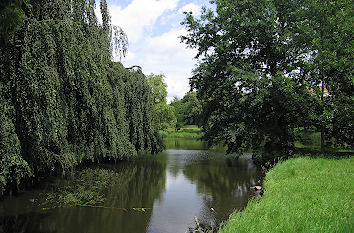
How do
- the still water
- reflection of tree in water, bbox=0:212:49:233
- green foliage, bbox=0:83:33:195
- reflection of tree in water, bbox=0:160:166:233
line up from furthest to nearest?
the still water, reflection of tree in water, bbox=0:160:166:233, reflection of tree in water, bbox=0:212:49:233, green foliage, bbox=0:83:33:195

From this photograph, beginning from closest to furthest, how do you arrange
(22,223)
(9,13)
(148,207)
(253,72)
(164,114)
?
(9,13) < (22,223) < (148,207) < (253,72) < (164,114)

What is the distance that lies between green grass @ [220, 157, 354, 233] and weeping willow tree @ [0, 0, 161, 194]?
11.9 feet

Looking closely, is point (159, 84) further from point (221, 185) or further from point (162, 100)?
point (221, 185)

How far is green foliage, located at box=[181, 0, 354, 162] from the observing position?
508 inches

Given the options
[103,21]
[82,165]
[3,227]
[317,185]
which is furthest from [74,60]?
[82,165]

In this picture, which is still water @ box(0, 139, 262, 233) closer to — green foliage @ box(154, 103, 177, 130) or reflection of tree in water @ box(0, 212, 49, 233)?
reflection of tree in water @ box(0, 212, 49, 233)

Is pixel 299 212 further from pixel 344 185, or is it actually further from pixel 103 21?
pixel 103 21

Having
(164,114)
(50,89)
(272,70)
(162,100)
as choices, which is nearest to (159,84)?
(162,100)

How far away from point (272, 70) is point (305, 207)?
11.2m

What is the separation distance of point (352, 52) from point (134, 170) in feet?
37.6

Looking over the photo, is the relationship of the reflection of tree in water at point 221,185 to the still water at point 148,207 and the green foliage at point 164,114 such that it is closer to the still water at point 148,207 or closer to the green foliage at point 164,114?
the still water at point 148,207

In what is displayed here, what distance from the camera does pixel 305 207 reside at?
206 inches

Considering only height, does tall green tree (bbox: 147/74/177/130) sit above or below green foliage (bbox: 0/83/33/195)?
above

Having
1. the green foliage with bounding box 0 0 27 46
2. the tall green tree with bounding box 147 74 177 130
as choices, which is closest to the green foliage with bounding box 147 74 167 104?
the tall green tree with bounding box 147 74 177 130
